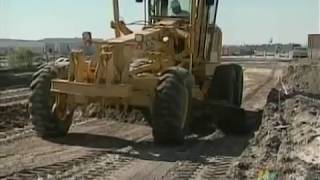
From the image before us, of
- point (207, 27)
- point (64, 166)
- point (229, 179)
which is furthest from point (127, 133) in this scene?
point (229, 179)

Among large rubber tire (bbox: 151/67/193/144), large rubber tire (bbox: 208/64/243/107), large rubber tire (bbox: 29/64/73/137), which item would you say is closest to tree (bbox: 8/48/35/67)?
large rubber tire (bbox: 208/64/243/107)

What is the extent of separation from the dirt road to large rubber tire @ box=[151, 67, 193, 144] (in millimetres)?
241

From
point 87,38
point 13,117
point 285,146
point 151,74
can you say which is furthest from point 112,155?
point 13,117

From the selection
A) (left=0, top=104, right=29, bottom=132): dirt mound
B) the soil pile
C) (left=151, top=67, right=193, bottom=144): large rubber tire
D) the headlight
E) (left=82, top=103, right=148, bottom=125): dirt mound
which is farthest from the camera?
(left=82, top=103, right=148, bottom=125): dirt mound

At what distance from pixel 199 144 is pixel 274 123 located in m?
1.89

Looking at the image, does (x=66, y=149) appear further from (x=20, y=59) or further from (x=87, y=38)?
(x=20, y=59)

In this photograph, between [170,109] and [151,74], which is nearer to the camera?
[170,109]

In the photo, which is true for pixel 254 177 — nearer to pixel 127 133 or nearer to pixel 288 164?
pixel 288 164

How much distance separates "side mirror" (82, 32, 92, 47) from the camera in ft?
39.2

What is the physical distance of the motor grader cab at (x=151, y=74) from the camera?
438 inches

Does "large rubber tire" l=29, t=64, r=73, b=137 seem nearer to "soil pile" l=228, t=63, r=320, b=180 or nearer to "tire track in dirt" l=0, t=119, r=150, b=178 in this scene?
"tire track in dirt" l=0, t=119, r=150, b=178

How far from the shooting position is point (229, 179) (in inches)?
325

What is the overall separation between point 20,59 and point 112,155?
126ft

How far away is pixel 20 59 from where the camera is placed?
4741 centimetres
